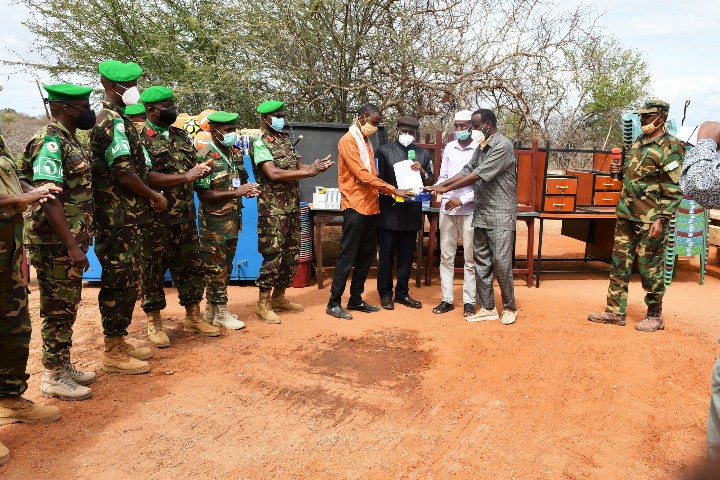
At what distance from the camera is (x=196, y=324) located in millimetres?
5457

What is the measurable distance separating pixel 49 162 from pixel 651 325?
5.33 m

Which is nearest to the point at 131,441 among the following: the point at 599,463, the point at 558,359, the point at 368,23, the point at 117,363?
the point at 117,363

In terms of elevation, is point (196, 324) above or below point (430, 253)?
below

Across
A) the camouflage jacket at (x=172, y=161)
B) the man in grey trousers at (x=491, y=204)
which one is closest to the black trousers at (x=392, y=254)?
the man in grey trousers at (x=491, y=204)

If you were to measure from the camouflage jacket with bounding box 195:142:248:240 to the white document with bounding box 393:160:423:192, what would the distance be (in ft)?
5.51

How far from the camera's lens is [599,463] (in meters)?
3.23

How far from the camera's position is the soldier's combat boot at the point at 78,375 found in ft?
13.3

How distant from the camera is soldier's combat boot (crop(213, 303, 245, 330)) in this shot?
5.61 m

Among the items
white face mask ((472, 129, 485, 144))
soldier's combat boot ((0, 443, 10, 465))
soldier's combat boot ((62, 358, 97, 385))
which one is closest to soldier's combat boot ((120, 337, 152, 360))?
soldier's combat boot ((62, 358, 97, 385))

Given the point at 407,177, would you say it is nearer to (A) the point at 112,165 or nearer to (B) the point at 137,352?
(A) the point at 112,165

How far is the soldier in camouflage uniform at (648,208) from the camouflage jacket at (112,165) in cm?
447

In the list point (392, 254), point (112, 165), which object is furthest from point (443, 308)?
point (112, 165)

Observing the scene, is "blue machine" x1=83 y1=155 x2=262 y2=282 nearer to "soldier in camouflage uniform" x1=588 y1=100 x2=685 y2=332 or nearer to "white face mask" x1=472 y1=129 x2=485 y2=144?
"white face mask" x1=472 y1=129 x2=485 y2=144

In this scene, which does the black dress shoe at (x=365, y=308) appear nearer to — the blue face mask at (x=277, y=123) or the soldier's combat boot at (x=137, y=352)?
the blue face mask at (x=277, y=123)
